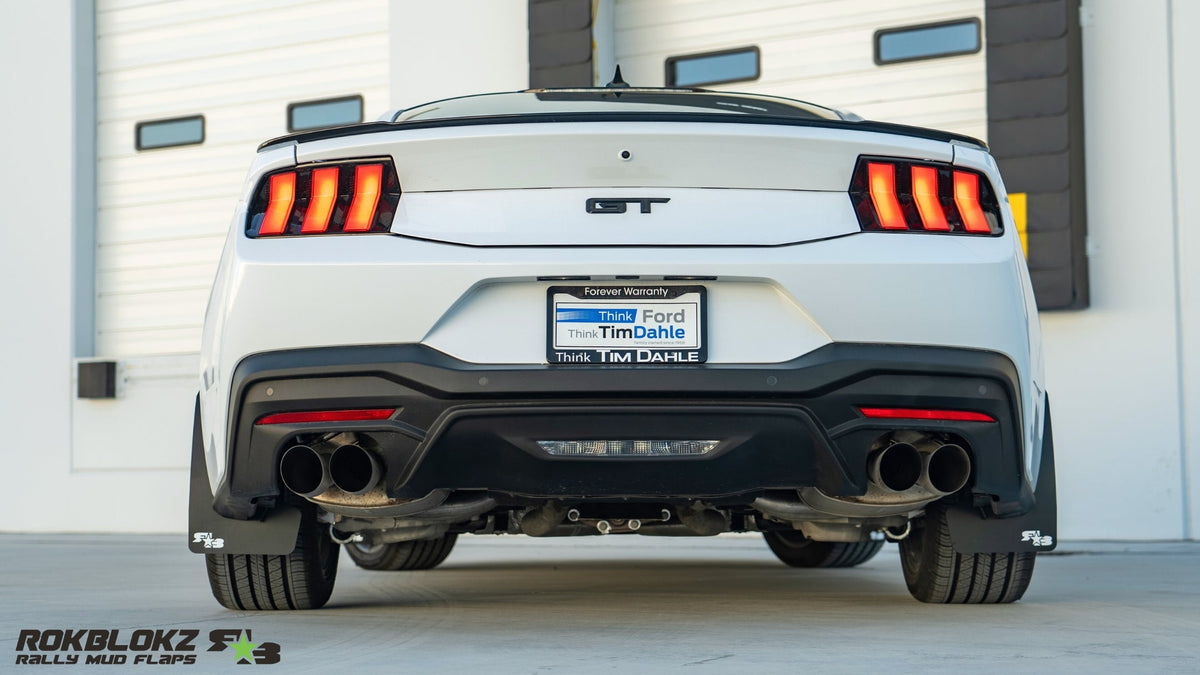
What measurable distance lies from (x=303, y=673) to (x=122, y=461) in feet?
31.4

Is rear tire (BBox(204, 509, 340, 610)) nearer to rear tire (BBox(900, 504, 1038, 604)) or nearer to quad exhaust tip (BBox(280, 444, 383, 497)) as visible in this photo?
quad exhaust tip (BBox(280, 444, 383, 497))

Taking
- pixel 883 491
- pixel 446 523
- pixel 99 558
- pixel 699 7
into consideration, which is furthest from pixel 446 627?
pixel 699 7

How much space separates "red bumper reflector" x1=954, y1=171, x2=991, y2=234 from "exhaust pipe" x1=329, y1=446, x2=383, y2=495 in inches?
59.6

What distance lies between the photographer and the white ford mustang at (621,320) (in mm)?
3160

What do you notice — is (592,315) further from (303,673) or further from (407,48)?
(407,48)

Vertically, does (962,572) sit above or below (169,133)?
below

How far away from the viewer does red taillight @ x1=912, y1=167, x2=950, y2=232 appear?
11.0ft

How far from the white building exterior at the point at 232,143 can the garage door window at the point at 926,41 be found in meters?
0.07

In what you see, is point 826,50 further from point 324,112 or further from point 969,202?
point 969,202

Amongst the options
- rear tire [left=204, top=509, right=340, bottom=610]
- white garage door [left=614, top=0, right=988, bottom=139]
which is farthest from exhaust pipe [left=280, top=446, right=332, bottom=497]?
white garage door [left=614, top=0, right=988, bottom=139]

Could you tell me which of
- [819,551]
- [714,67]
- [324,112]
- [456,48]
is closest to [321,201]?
[819,551]

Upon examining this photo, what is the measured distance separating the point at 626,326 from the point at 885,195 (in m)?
0.70

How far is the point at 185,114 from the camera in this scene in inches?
487

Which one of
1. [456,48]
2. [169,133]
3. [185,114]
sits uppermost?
[456,48]
